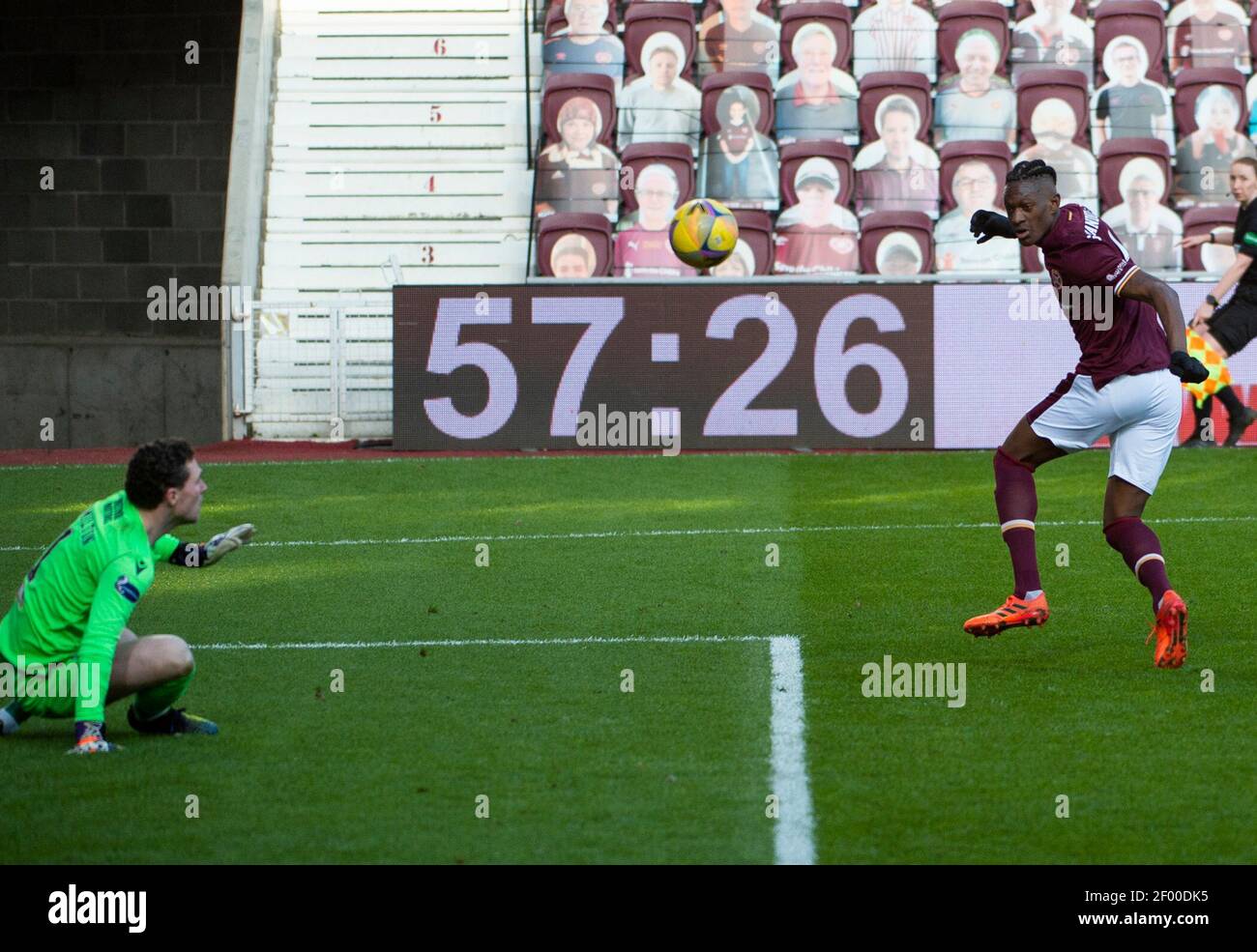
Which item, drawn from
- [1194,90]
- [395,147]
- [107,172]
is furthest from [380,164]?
[1194,90]

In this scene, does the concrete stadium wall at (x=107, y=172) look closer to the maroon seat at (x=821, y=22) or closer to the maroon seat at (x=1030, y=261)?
the maroon seat at (x=821, y=22)

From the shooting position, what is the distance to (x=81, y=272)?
20.4 m

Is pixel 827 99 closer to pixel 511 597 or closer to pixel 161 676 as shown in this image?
pixel 511 597

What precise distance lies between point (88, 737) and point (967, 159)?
14.8m

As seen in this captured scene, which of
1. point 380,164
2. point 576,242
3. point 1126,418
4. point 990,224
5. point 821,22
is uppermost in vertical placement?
point 821,22

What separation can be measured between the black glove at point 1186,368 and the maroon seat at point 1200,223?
39.4ft

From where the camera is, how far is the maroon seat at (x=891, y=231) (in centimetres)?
1814

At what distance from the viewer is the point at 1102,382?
7.28 meters

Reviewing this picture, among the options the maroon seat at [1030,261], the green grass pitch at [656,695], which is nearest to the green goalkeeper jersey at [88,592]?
the green grass pitch at [656,695]

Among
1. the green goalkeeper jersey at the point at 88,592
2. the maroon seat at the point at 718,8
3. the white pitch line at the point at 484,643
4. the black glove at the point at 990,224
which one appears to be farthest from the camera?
the maroon seat at the point at 718,8

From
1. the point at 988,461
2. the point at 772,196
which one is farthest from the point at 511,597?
the point at 772,196

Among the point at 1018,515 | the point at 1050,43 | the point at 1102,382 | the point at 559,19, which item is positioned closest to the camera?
the point at 1102,382

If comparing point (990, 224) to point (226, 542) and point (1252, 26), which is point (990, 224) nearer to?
point (226, 542)

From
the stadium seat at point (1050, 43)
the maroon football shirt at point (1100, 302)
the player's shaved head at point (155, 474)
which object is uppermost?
the stadium seat at point (1050, 43)
